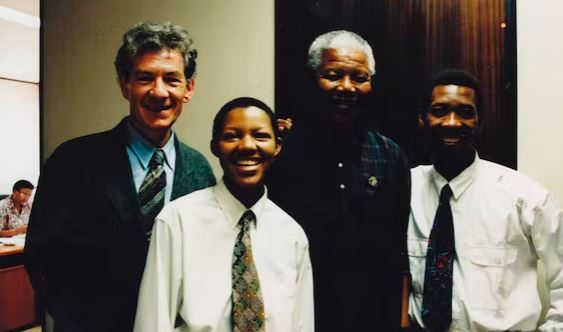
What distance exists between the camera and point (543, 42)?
1.79m

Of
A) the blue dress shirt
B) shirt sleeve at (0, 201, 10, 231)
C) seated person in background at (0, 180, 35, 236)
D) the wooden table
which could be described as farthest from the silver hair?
the wooden table

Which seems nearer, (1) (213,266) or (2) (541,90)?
(1) (213,266)

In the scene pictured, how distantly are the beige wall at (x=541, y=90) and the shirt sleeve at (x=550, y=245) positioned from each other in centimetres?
29

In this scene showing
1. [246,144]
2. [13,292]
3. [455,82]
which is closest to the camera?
[246,144]

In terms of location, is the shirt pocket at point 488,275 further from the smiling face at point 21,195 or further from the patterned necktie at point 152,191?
the smiling face at point 21,195

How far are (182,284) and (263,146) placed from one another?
476mm

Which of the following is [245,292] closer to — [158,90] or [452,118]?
[158,90]

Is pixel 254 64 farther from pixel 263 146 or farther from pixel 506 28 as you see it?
pixel 506 28

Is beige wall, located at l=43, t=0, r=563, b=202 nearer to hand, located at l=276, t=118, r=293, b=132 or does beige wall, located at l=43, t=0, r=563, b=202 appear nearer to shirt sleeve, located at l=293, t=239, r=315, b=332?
hand, located at l=276, t=118, r=293, b=132

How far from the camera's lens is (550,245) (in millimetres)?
1556

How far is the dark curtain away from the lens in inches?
71.5

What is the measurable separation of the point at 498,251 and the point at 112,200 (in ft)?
4.23

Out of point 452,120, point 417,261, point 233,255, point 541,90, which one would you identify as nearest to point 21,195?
point 233,255

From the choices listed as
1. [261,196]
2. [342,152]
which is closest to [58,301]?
[261,196]
